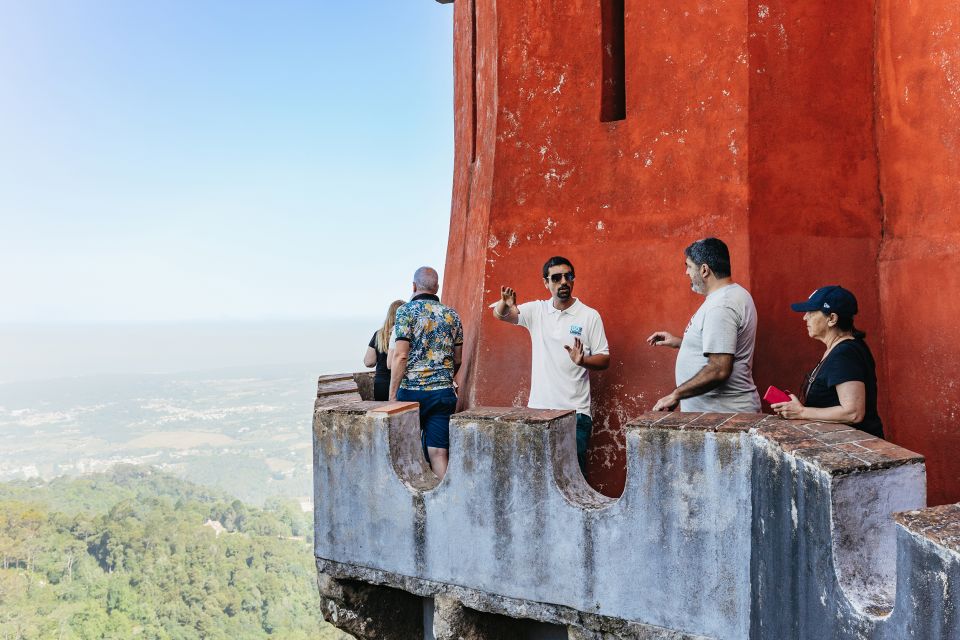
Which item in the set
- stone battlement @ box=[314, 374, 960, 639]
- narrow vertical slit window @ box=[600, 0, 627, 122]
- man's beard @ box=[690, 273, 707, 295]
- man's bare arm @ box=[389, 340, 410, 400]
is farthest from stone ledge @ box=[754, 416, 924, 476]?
narrow vertical slit window @ box=[600, 0, 627, 122]

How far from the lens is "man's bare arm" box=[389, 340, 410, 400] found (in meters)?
5.36

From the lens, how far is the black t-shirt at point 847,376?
11.9 ft

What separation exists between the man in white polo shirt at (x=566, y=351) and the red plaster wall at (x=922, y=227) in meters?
1.64

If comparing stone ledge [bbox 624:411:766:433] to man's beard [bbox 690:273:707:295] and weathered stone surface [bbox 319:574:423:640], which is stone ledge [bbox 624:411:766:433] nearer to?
man's beard [bbox 690:273:707:295]

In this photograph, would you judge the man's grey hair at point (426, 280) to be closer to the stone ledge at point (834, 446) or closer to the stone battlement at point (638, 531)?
the stone battlement at point (638, 531)

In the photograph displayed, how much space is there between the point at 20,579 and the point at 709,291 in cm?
6477

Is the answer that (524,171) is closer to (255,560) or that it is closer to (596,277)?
(596,277)

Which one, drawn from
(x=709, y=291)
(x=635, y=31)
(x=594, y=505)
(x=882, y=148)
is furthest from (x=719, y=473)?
(x=635, y=31)

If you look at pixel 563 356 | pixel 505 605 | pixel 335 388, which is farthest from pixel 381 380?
pixel 505 605

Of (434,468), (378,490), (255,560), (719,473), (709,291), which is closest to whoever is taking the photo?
(719,473)

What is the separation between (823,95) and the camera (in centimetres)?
512

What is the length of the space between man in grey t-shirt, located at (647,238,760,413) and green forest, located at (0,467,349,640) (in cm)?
5268

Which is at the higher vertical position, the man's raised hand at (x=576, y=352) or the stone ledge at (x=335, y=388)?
the man's raised hand at (x=576, y=352)

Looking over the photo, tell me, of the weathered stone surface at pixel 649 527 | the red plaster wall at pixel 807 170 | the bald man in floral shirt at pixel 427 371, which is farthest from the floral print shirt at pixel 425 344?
the red plaster wall at pixel 807 170
